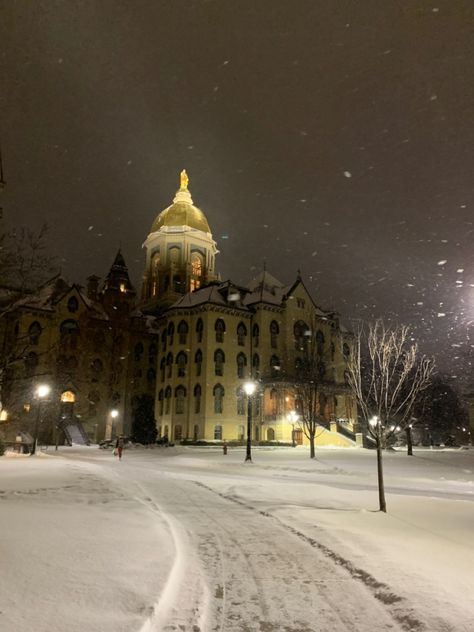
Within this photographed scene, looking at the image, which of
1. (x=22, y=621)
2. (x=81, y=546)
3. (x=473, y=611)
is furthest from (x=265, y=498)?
(x=22, y=621)

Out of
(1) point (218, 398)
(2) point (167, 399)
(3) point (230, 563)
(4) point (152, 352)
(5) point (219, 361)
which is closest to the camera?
(3) point (230, 563)

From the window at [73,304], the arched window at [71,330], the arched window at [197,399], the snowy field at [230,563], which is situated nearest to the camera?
the snowy field at [230,563]

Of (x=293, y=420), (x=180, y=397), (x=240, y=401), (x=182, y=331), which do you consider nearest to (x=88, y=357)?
(x=182, y=331)

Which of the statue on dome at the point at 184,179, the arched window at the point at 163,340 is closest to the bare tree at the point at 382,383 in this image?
the arched window at the point at 163,340

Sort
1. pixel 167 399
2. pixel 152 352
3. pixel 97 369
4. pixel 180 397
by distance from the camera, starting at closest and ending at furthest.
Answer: pixel 180 397, pixel 167 399, pixel 97 369, pixel 152 352

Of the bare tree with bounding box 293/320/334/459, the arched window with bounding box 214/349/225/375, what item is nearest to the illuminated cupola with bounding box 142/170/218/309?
the arched window with bounding box 214/349/225/375

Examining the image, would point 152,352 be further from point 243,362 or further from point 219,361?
point 243,362

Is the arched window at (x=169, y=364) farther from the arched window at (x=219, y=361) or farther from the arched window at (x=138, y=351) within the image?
the arched window at (x=138, y=351)

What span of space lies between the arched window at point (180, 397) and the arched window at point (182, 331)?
502cm

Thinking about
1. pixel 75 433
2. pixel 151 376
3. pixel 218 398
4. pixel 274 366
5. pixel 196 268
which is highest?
pixel 196 268

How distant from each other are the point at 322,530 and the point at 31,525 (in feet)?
16.8

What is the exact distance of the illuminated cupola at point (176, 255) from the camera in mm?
73000

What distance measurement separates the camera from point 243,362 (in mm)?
56938

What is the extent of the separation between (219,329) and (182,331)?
4.27 meters
